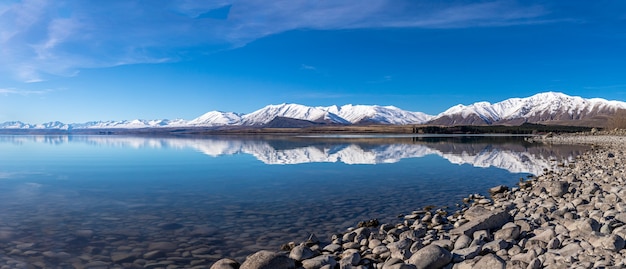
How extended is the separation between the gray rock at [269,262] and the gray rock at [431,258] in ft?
7.55

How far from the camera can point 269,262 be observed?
7.85 m

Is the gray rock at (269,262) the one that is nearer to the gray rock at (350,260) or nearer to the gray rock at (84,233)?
the gray rock at (350,260)

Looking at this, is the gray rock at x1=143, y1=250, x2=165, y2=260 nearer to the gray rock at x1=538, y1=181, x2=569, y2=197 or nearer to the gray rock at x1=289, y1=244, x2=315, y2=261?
the gray rock at x1=289, y1=244, x2=315, y2=261

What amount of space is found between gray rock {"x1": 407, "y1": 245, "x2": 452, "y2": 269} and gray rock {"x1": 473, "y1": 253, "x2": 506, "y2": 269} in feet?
A: 2.15

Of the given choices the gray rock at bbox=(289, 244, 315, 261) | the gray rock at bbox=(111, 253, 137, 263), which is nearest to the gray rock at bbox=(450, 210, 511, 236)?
the gray rock at bbox=(289, 244, 315, 261)

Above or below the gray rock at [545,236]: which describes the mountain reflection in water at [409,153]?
below

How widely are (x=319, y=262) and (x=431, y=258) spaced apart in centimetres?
208

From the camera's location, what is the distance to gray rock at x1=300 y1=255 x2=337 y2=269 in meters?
8.22

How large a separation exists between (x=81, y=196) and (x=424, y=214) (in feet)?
43.7

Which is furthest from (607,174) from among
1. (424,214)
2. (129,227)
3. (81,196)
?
(81,196)

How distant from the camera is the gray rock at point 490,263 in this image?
23.1 feet

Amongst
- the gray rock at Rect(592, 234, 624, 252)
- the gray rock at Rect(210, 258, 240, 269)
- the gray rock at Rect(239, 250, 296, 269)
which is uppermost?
the gray rock at Rect(592, 234, 624, 252)

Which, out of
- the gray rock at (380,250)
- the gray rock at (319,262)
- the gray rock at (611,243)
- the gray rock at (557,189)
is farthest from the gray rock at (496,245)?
the gray rock at (557,189)

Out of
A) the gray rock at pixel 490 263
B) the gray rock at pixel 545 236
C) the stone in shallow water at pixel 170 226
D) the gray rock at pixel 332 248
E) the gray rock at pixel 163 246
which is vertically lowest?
the gray rock at pixel 163 246
